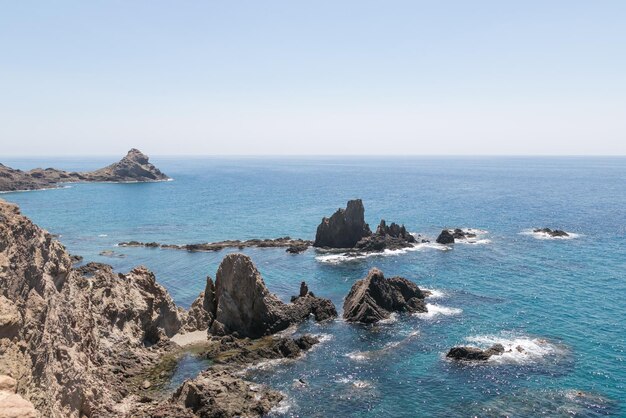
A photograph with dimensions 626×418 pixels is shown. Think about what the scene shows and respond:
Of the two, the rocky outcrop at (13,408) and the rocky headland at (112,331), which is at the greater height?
the rocky outcrop at (13,408)

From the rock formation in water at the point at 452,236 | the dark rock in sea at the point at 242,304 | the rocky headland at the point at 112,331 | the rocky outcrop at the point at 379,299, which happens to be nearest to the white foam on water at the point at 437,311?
the rocky outcrop at the point at 379,299

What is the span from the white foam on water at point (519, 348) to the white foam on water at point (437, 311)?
28.3 feet

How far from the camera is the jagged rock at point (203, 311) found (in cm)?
6412

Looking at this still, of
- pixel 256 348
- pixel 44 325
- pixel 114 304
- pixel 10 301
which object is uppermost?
pixel 10 301

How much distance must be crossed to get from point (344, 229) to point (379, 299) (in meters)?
44.9

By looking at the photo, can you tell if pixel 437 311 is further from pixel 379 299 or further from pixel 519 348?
pixel 519 348

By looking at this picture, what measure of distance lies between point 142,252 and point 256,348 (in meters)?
61.6

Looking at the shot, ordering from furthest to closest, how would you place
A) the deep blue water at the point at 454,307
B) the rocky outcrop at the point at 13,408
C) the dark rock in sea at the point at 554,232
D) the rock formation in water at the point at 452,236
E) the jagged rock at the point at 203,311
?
the dark rock in sea at the point at 554,232, the rock formation in water at the point at 452,236, the jagged rock at the point at 203,311, the deep blue water at the point at 454,307, the rocky outcrop at the point at 13,408

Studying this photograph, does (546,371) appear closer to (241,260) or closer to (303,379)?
(303,379)

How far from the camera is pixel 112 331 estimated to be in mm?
52719

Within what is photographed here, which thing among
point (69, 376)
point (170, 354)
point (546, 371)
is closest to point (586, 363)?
point (546, 371)

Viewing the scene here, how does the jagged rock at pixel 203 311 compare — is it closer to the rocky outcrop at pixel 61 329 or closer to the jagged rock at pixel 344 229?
the rocky outcrop at pixel 61 329

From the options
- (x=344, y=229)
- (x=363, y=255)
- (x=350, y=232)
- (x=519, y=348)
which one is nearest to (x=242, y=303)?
A: (x=519, y=348)

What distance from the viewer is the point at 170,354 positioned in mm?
56562
